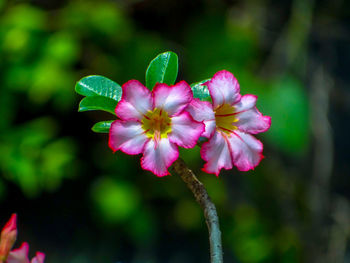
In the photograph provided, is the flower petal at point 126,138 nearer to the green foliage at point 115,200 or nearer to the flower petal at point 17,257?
the flower petal at point 17,257

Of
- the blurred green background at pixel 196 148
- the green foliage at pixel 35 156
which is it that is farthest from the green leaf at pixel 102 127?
the blurred green background at pixel 196 148

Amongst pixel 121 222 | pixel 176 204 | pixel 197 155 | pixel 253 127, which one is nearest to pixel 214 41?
pixel 197 155

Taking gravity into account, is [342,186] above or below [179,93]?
below

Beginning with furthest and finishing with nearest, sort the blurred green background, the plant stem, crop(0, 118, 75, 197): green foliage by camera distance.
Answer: the blurred green background, crop(0, 118, 75, 197): green foliage, the plant stem

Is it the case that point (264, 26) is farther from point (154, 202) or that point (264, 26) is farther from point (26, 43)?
point (26, 43)

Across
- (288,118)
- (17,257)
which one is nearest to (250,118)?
(17,257)

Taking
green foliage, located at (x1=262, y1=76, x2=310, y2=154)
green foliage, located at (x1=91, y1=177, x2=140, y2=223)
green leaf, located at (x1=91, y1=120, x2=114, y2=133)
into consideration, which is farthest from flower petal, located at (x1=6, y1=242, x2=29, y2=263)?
green foliage, located at (x1=262, y1=76, x2=310, y2=154)

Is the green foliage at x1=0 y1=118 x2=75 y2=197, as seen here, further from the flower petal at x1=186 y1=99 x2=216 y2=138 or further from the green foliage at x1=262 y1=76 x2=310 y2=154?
the flower petal at x1=186 y1=99 x2=216 y2=138

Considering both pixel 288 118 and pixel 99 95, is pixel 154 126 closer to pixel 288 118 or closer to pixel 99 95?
pixel 99 95
